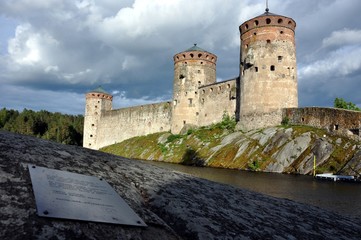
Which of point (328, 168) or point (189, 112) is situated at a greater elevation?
point (189, 112)

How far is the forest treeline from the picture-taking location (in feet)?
232

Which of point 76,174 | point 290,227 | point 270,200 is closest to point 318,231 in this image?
point 290,227

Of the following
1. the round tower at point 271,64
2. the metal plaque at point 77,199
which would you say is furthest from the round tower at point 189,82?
the metal plaque at point 77,199

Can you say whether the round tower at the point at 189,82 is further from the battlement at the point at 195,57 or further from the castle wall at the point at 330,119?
the castle wall at the point at 330,119

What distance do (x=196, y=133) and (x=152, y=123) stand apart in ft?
47.9

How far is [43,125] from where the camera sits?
8006 cm

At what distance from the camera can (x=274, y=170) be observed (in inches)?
996

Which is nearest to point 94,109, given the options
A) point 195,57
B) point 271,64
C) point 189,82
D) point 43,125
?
point 43,125

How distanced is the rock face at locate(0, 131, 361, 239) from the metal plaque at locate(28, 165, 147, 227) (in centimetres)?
6

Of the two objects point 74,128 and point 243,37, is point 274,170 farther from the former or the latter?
point 74,128

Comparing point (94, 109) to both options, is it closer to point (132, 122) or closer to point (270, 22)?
point (132, 122)

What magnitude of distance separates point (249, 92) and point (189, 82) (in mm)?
12592

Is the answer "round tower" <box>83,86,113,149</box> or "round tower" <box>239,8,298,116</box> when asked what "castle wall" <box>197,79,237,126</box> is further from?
"round tower" <box>83,86,113,149</box>

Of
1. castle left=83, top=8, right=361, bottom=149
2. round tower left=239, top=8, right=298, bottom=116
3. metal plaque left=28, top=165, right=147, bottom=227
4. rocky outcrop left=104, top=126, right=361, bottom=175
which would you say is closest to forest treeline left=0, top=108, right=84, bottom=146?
castle left=83, top=8, right=361, bottom=149
